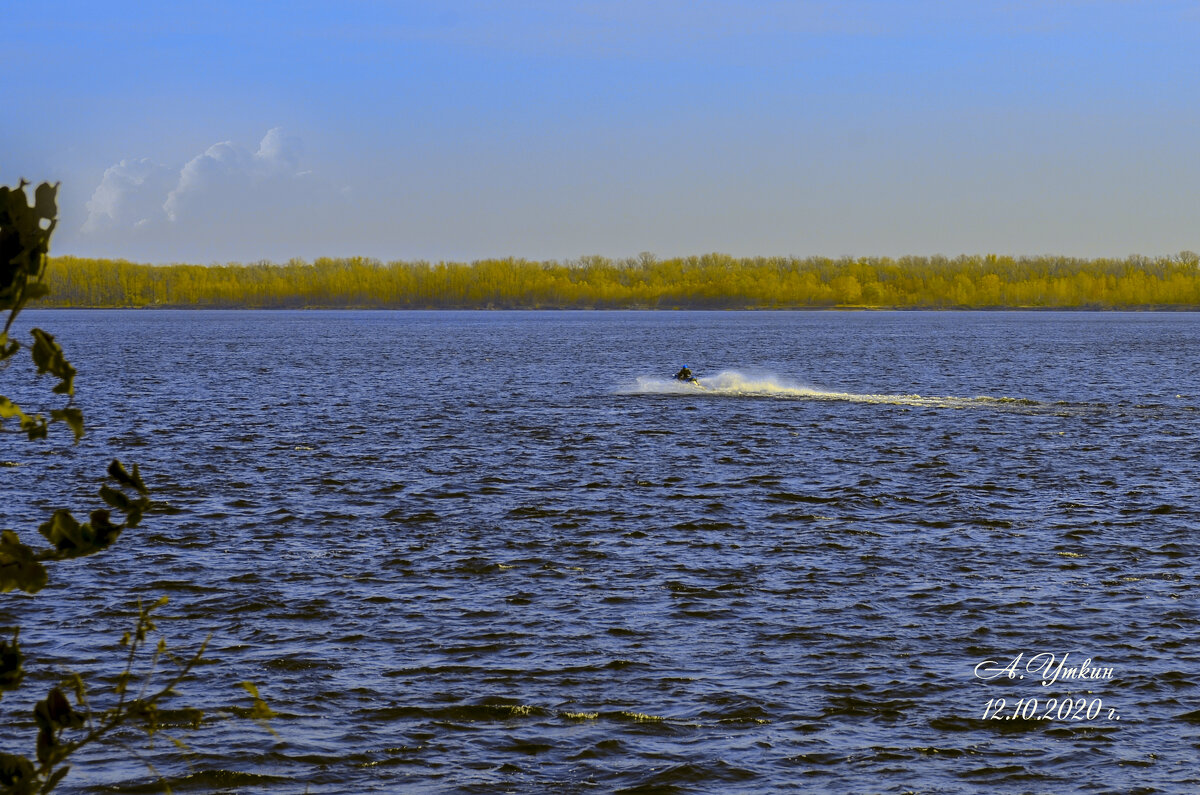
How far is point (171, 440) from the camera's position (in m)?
45.8

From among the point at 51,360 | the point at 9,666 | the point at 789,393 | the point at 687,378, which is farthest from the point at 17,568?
the point at 789,393

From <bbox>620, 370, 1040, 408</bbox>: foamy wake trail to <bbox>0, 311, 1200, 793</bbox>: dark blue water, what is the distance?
1179 cm

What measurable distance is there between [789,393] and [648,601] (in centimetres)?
4786

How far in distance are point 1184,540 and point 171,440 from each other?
3445 cm

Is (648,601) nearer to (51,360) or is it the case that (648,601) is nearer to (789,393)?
(51,360)

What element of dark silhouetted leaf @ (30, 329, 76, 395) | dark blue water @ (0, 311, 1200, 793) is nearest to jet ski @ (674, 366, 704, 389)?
dark blue water @ (0, 311, 1200, 793)

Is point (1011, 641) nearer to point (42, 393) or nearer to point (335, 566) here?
point (335, 566)

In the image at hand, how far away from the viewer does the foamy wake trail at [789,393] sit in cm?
6075

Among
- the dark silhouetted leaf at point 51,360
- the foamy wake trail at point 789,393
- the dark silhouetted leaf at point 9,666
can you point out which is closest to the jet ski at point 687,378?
the foamy wake trail at point 789,393

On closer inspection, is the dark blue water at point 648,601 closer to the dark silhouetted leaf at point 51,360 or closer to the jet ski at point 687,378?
the dark silhouetted leaf at point 51,360

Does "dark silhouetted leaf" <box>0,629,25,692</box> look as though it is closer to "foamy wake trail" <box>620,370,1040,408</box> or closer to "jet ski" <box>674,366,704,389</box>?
"foamy wake trail" <box>620,370,1040,408</box>

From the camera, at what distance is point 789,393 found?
67.4 meters

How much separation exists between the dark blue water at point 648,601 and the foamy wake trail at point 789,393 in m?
11.8

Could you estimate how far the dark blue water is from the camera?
14.2m
